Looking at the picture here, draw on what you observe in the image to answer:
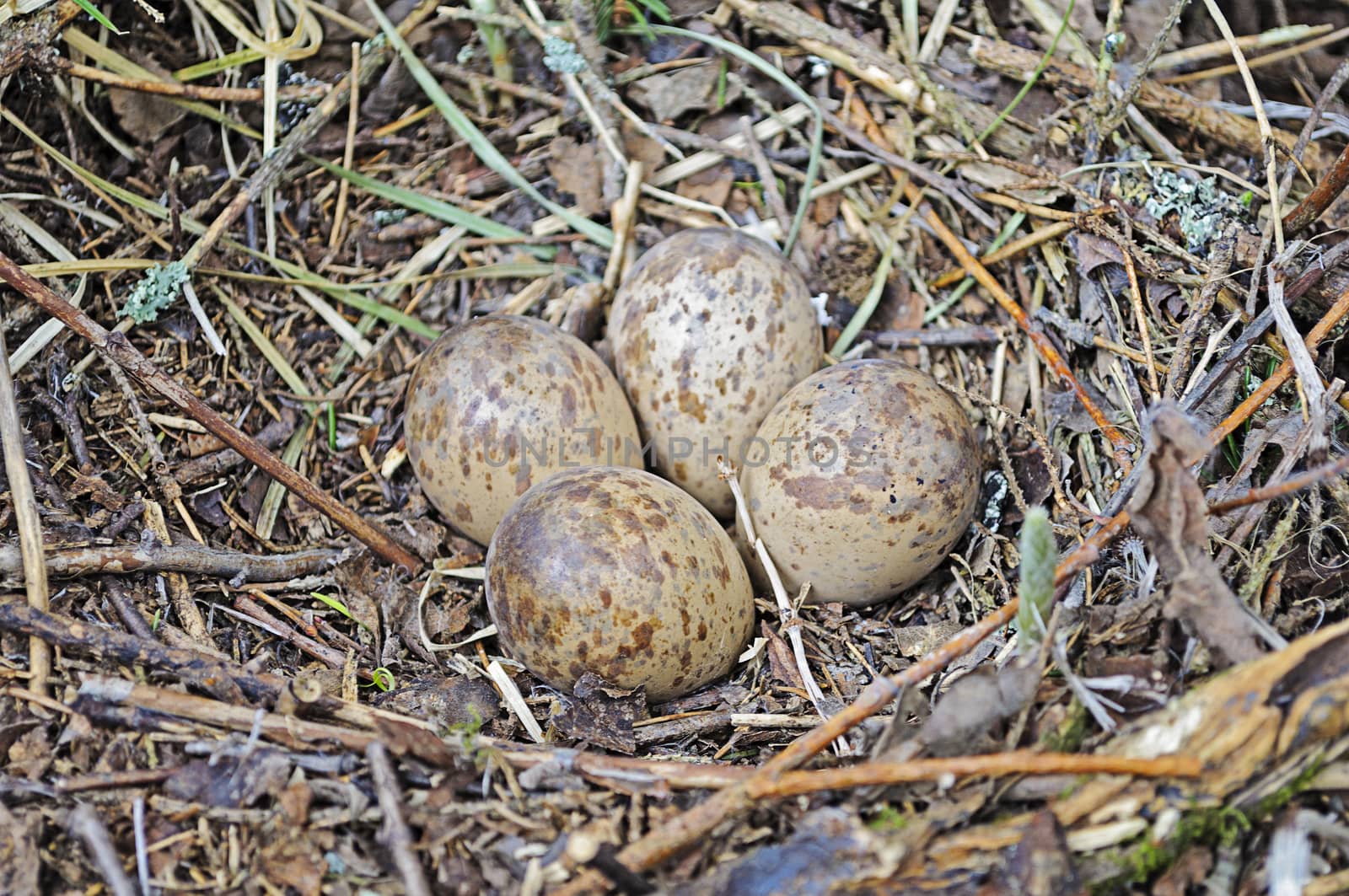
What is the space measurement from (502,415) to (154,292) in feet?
3.14

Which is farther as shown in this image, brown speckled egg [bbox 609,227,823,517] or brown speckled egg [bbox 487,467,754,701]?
brown speckled egg [bbox 609,227,823,517]

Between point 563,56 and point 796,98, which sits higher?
point 563,56

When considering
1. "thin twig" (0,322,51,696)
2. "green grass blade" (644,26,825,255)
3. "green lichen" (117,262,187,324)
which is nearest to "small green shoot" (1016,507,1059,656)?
"green grass blade" (644,26,825,255)

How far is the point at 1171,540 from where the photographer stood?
1.59m

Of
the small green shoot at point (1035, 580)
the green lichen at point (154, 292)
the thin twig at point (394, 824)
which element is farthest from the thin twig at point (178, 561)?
the small green shoot at point (1035, 580)

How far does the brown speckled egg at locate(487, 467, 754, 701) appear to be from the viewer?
202cm

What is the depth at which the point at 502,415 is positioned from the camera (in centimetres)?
230

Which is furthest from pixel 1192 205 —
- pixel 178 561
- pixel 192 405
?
pixel 178 561

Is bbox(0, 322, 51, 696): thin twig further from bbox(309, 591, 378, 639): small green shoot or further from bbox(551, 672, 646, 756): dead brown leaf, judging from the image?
bbox(551, 672, 646, 756): dead brown leaf

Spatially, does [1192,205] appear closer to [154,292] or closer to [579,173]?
[579,173]

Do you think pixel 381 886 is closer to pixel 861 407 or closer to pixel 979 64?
pixel 861 407

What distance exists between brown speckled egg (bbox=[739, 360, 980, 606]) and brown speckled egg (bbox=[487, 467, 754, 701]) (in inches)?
8.5

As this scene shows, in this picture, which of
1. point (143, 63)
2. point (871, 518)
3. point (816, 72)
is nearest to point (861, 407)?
point (871, 518)


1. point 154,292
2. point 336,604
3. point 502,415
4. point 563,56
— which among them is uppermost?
point 563,56
